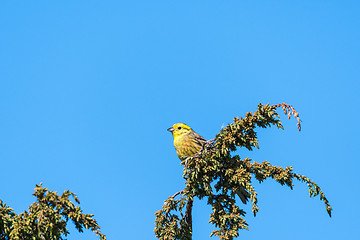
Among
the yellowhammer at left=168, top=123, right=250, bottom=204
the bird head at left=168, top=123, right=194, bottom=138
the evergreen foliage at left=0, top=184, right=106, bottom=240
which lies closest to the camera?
the evergreen foliage at left=0, top=184, right=106, bottom=240

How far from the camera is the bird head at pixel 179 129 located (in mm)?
10922

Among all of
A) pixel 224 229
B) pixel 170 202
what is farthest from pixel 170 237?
pixel 224 229

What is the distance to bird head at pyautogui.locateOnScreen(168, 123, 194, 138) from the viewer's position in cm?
1092

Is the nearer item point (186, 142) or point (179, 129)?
point (186, 142)

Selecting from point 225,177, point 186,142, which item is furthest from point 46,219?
point 186,142

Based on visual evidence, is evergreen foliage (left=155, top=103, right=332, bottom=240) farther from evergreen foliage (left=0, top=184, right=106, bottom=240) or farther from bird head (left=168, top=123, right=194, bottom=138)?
bird head (left=168, top=123, right=194, bottom=138)

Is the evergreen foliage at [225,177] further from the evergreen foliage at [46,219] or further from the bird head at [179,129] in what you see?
the bird head at [179,129]

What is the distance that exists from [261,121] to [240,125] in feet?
0.86

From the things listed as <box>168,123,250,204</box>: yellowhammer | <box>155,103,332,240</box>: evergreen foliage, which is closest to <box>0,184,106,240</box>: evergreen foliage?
<box>155,103,332,240</box>: evergreen foliage

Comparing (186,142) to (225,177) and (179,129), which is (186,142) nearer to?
(179,129)

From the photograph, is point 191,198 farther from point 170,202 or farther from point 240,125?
point 240,125

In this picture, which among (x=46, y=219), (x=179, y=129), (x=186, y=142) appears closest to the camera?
(x=46, y=219)

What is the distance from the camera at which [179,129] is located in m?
11.1

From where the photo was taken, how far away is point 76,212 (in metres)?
4.88
